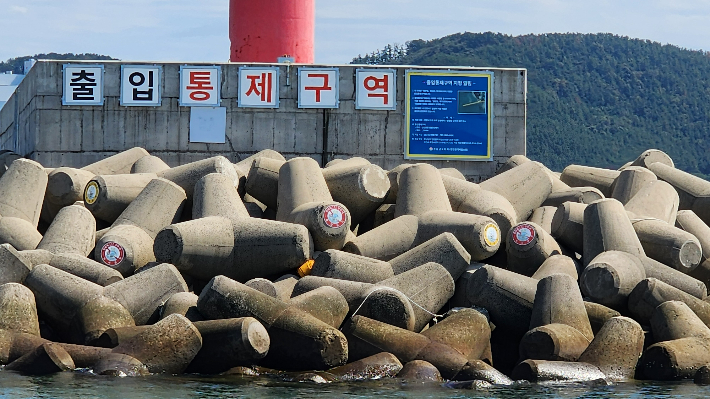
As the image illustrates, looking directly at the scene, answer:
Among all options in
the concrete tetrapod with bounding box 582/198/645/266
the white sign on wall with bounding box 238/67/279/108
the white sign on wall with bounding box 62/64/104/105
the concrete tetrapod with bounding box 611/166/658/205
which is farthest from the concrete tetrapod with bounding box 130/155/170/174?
the concrete tetrapod with bounding box 611/166/658/205

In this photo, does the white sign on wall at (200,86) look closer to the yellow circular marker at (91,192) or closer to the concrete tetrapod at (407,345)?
the yellow circular marker at (91,192)

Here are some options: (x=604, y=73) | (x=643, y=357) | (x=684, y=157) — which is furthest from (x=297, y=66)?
(x=604, y=73)

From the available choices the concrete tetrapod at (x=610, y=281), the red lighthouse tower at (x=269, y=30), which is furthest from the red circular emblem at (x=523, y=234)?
the red lighthouse tower at (x=269, y=30)

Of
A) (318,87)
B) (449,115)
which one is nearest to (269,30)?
(318,87)

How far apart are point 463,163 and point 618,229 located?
4934mm

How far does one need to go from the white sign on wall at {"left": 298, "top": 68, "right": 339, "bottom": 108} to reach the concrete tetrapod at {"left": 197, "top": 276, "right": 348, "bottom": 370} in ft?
23.0

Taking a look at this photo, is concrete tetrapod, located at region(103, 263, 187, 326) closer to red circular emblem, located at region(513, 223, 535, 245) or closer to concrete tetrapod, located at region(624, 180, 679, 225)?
red circular emblem, located at region(513, 223, 535, 245)

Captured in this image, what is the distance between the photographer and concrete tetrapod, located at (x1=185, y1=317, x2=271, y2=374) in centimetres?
909

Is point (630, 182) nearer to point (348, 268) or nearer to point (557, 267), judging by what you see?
point (557, 267)

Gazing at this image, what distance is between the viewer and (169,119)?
16.4 meters

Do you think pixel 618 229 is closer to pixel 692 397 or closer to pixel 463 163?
pixel 692 397

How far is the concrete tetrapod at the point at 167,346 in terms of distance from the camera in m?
9.12

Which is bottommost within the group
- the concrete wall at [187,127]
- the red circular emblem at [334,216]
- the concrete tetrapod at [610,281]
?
the concrete tetrapod at [610,281]

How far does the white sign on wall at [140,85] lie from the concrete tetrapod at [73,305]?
6120 mm
